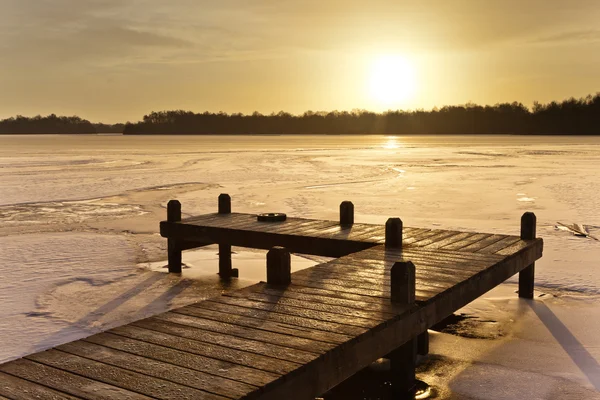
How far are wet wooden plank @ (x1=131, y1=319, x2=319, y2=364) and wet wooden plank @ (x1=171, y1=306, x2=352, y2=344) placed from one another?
26 cm

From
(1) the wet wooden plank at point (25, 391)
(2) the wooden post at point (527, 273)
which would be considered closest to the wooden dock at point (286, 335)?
(1) the wet wooden plank at point (25, 391)

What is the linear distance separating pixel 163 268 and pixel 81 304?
2285mm

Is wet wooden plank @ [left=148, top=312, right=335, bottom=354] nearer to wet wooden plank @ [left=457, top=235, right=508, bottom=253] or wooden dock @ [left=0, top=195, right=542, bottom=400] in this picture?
wooden dock @ [left=0, top=195, right=542, bottom=400]

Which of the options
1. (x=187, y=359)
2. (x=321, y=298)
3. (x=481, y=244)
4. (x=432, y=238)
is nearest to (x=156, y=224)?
(x=432, y=238)

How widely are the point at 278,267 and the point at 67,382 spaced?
8.11 ft

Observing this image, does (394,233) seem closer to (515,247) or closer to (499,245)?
(499,245)

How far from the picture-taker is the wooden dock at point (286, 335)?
11.5 feet

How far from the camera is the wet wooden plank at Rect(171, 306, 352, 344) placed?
4.23 metres

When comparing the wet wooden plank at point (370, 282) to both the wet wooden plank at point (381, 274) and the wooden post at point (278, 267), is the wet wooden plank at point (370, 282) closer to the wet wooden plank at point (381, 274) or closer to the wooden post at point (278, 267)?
the wet wooden plank at point (381, 274)

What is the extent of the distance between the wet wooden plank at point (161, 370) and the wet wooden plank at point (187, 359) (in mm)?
47

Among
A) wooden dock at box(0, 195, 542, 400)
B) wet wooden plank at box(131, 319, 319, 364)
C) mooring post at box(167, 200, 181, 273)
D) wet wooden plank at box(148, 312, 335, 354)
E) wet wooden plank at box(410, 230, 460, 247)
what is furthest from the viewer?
mooring post at box(167, 200, 181, 273)

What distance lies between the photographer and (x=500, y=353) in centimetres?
626

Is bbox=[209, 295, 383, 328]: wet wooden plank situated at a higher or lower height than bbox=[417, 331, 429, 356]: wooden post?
higher

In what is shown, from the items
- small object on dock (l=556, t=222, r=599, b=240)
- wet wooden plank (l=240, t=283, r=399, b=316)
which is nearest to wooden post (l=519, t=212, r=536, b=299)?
wet wooden plank (l=240, t=283, r=399, b=316)
